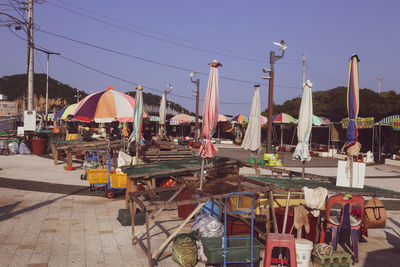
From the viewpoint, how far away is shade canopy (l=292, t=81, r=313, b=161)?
841 centimetres

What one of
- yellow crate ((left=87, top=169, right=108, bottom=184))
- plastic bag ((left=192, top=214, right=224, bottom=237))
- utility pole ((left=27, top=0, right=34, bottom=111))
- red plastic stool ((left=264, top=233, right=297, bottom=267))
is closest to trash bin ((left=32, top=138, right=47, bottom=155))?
utility pole ((left=27, top=0, right=34, bottom=111))

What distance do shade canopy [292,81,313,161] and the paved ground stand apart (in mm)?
2375

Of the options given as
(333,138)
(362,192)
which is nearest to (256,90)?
(362,192)

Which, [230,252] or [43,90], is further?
[43,90]

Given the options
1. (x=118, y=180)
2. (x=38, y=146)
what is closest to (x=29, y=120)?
(x=38, y=146)

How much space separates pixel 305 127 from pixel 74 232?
587 cm

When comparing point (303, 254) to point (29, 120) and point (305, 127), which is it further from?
point (29, 120)

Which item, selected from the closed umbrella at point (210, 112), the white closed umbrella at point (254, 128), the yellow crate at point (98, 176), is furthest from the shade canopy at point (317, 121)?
the closed umbrella at point (210, 112)

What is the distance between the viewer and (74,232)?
7473 millimetres

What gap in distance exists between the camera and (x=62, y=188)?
40.3ft

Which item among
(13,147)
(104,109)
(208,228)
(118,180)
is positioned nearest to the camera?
(208,228)

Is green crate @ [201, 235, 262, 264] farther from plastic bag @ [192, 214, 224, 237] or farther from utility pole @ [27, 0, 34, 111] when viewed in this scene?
utility pole @ [27, 0, 34, 111]

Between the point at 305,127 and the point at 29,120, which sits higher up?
the point at 29,120

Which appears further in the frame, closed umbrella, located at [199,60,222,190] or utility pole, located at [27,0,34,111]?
utility pole, located at [27,0,34,111]
